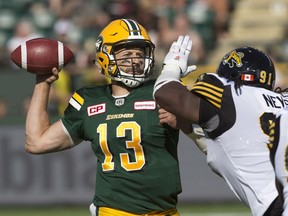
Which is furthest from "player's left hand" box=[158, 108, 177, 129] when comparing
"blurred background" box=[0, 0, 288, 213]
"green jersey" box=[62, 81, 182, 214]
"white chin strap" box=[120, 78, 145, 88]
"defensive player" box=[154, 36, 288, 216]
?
"blurred background" box=[0, 0, 288, 213]

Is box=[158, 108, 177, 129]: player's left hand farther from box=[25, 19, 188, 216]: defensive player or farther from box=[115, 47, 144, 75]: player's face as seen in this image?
box=[115, 47, 144, 75]: player's face

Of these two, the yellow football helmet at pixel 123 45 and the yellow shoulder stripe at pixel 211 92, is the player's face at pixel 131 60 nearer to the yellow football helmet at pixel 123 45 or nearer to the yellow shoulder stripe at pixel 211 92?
the yellow football helmet at pixel 123 45

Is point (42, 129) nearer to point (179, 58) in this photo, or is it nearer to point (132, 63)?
point (132, 63)

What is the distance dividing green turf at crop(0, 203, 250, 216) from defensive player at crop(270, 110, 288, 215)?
17.4ft

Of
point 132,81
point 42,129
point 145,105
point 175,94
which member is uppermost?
point 175,94

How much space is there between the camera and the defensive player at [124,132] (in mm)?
5062

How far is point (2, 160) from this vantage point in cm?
1005

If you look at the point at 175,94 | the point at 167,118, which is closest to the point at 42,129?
the point at 167,118

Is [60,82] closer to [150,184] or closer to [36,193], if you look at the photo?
[36,193]

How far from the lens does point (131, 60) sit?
517 cm

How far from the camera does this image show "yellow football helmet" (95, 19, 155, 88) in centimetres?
516

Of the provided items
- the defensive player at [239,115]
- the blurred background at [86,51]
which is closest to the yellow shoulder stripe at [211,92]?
the defensive player at [239,115]

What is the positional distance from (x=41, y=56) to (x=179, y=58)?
1.00 metres

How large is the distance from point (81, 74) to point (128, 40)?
589cm
